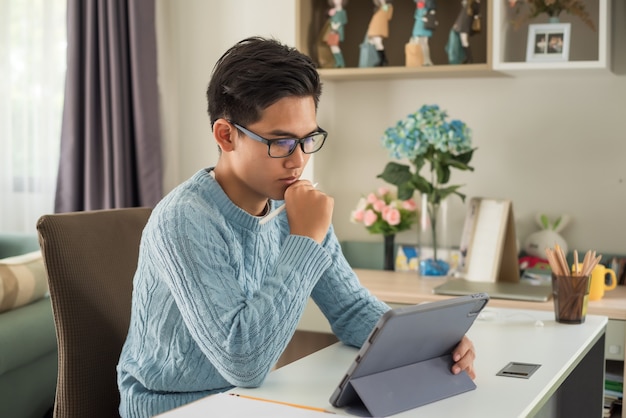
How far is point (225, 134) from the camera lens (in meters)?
1.61

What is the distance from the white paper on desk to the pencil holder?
2.83 ft

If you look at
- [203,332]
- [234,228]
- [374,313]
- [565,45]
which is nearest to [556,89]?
[565,45]

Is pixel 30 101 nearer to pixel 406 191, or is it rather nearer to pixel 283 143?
pixel 406 191

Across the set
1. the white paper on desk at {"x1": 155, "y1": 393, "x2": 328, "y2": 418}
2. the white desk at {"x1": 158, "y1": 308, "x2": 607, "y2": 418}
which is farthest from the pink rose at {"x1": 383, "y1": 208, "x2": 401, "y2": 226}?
the white paper on desk at {"x1": 155, "y1": 393, "x2": 328, "y2": 418}

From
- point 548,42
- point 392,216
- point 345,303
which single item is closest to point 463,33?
point 548,42

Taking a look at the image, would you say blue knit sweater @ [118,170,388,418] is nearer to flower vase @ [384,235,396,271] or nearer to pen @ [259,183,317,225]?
pen @ [259,183,317,225]

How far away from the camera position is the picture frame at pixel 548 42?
283 centimetres

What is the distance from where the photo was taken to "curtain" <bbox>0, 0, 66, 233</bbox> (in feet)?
11.7

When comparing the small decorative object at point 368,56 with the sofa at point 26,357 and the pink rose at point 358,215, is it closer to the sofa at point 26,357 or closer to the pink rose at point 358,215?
the pink rose at point 358,215

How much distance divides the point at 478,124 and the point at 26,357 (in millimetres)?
1781

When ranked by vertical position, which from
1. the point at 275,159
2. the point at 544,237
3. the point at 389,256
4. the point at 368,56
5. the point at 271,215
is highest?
the point at 368,56

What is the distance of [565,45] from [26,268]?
5.92 ft

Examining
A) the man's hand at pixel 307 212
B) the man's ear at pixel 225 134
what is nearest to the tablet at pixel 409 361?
the man's hand at pixel 307 212

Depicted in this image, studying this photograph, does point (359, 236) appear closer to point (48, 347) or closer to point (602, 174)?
point (602, 174)
